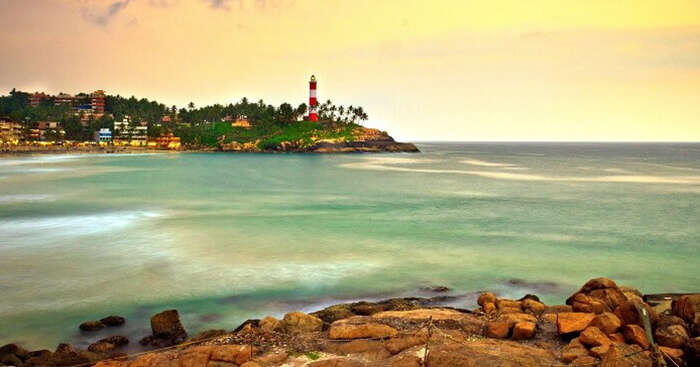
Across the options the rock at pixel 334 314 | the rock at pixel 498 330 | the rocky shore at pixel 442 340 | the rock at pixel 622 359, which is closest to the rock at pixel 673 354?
the rocky shore at pixel 442 340

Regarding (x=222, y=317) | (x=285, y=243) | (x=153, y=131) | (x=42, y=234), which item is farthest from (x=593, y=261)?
(x=153, y=131)

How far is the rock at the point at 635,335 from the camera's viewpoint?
34.1 feet

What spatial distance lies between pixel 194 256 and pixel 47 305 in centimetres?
778

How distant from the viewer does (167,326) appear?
13.6 metres

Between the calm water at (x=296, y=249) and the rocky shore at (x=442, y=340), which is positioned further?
the calm water at (x=296, y=249)

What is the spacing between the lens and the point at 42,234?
97.6ft

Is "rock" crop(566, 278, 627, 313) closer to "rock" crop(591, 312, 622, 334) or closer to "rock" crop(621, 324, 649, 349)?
"rock" crop(591, 312, 622, 334)

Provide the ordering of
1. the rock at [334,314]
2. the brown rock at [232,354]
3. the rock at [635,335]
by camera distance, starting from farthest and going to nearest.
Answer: the rock at [334,314], the brown rock at [232,354], the rock at [635,335]

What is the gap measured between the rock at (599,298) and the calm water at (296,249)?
3.87 meters

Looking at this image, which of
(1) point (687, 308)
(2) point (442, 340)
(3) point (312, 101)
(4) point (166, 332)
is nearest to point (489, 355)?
(2) point (442, 340)

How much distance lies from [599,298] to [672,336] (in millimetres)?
2318

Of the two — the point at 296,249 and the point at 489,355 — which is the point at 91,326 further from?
the point at 296,249

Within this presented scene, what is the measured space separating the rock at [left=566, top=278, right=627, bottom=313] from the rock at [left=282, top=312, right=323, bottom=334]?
6653 mm

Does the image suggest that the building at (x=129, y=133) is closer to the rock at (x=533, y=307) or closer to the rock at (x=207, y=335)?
the rock at (x=207, y=335)
